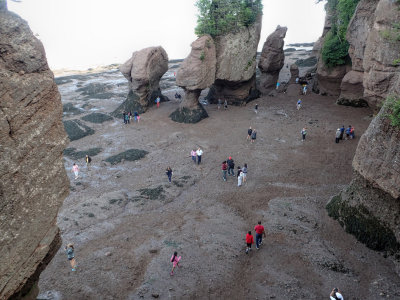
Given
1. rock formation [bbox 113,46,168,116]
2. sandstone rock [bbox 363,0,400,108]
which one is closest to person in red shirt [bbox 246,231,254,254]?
sandstone rock [bbox 363,0,400,108]

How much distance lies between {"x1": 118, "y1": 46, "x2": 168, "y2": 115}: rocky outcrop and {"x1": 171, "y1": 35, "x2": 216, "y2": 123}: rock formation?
5.41 metres

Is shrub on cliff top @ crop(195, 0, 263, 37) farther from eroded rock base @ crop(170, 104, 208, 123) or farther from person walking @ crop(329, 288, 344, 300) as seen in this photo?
person walking @ crop(329, 288, 344, 300)

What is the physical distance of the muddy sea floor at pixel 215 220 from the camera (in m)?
12.2

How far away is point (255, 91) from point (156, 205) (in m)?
27.1

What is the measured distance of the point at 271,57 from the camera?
132 feet

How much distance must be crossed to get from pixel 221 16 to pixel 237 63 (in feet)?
19.4

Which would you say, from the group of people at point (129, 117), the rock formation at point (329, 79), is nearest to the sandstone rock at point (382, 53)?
the rock formation at point (329, 79)

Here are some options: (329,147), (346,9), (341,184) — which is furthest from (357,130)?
(346,9)

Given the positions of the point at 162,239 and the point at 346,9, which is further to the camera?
the point at 346,9

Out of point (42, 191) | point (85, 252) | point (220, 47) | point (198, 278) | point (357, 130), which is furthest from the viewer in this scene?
point (220, 47)

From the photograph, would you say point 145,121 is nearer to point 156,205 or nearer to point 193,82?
point 193,82

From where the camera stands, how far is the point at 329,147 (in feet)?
84.7

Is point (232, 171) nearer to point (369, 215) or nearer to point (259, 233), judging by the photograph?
point (259, 233)

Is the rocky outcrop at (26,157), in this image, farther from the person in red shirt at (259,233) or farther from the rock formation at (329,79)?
the rock formation at (329,79)
